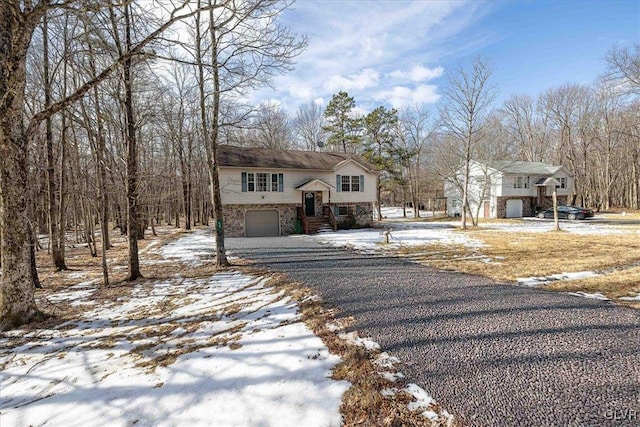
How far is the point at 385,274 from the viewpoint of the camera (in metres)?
7.26

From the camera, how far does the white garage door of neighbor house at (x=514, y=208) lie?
1103 inches

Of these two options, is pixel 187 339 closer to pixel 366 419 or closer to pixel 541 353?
pixel 366 419

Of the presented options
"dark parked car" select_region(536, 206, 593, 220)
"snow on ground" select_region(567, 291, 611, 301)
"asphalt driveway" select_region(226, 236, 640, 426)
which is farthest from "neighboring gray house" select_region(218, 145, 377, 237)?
"dark parked car" select_region(536, 206, 593, 220)

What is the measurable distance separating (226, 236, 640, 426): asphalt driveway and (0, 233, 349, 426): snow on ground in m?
1.00

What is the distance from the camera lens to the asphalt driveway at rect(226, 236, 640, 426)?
8.09ft

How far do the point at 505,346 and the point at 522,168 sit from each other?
31.6m

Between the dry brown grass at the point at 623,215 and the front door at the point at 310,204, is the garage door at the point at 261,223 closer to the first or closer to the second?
the front door at the point at 310,204

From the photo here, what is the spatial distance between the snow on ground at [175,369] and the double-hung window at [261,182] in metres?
12.4

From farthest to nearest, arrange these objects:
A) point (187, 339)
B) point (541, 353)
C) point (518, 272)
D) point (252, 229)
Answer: point (252, 229)
point (518, 272)
point (187, 339)
point (541, 353)

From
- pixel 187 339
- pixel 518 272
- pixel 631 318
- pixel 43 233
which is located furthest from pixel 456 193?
pixel 43 233

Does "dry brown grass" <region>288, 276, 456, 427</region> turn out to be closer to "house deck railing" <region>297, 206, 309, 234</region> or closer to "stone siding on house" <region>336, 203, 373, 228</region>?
"house deck railing" <region>297, 206, 309, 234</region>

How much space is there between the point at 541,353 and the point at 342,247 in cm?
937

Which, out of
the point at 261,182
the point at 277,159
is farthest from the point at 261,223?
the point at 277,159

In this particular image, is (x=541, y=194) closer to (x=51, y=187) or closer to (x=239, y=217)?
(x=239, y=217)
